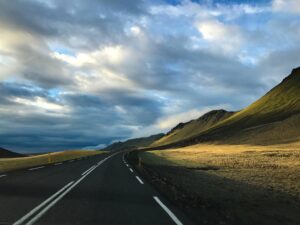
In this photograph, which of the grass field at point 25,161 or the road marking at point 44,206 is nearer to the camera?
the road marking at point 44,206

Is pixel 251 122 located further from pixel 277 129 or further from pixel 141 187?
pixel 141 187

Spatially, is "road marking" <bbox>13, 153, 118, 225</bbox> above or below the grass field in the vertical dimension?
below

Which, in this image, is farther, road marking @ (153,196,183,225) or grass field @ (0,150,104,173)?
grass field @ (0,150,104,173)

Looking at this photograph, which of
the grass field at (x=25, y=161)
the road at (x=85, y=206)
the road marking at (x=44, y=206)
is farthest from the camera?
the grass field at (x=25, y=161)

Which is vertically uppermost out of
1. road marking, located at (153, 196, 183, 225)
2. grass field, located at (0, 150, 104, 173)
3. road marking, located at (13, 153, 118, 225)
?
grass field, located at (0, 150, 104, 173)

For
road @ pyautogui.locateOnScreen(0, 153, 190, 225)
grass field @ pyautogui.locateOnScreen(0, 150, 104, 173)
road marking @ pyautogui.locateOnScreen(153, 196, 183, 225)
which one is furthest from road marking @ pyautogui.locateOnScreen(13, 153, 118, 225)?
grass field @ pyautogui.locateOnScreen(0, 150, 104, 173)

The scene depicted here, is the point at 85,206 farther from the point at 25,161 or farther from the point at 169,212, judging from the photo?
the point at 25,161

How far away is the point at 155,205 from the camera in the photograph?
1370 centimetres

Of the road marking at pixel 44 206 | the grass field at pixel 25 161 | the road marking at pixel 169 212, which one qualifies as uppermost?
the grass field at pixel 25 161

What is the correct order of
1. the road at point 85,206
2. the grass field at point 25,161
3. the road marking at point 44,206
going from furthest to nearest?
the grass field at point 25,161
the road at point 85,206
the road marking at point 44,206

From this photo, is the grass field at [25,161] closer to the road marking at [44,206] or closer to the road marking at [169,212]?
the road marking at [44,206]

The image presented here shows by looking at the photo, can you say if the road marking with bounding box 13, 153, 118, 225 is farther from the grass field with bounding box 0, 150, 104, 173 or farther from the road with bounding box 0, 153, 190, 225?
the grass field with bounding box 0, 150, 104, 173

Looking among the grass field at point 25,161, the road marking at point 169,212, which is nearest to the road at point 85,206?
the road marking at point 169,212

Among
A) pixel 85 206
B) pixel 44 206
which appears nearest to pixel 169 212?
pixel 85 206
